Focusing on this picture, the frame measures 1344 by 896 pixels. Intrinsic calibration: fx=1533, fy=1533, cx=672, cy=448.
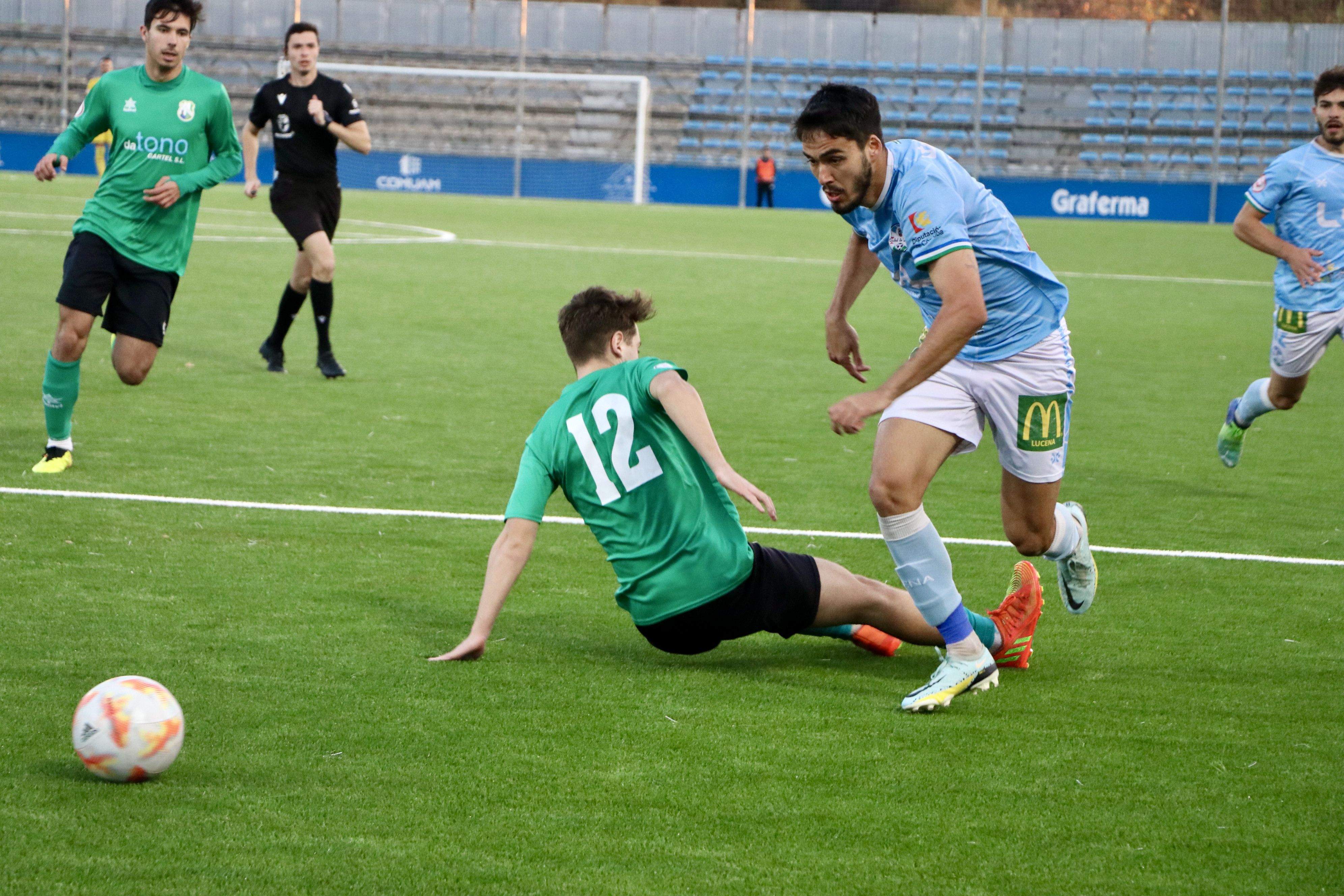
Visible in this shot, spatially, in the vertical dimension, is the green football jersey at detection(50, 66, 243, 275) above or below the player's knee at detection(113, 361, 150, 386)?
above

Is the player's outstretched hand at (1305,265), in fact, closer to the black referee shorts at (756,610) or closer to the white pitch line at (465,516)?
the white pitch line at (465,516)

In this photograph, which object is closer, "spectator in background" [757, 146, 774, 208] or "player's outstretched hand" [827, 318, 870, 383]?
"player's outstretched hand" [827, 318, 870, 383]

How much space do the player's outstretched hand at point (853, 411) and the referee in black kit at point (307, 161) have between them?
23.0ft

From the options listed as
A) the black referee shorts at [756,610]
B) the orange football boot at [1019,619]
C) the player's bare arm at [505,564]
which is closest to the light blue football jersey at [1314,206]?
the orange football boot at [1019,619]

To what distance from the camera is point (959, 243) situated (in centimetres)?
416

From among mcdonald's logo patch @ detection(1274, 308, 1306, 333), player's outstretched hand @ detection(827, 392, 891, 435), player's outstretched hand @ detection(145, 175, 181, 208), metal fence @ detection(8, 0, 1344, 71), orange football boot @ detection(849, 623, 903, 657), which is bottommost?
orange football boot @ detection(849, 623, 903, 657)

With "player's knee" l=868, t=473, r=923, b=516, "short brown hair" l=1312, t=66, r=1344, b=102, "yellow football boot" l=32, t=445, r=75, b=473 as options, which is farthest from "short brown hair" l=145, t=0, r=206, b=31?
"short brown hair" l=1312, t=66, r=1344, b=102

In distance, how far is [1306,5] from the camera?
40.1m

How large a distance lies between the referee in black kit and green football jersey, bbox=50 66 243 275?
2923 mm

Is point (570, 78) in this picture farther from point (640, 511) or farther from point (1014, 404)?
point (640, 511)

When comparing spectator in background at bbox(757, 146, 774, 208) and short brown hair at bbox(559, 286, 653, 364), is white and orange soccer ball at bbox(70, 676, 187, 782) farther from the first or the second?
spectator in background at bbox(757, 146, 774, 208)

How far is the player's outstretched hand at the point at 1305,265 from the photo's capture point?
24.2 feet

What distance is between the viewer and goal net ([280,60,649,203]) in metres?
41.5

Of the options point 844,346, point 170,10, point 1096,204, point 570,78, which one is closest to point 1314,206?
point 844,346
